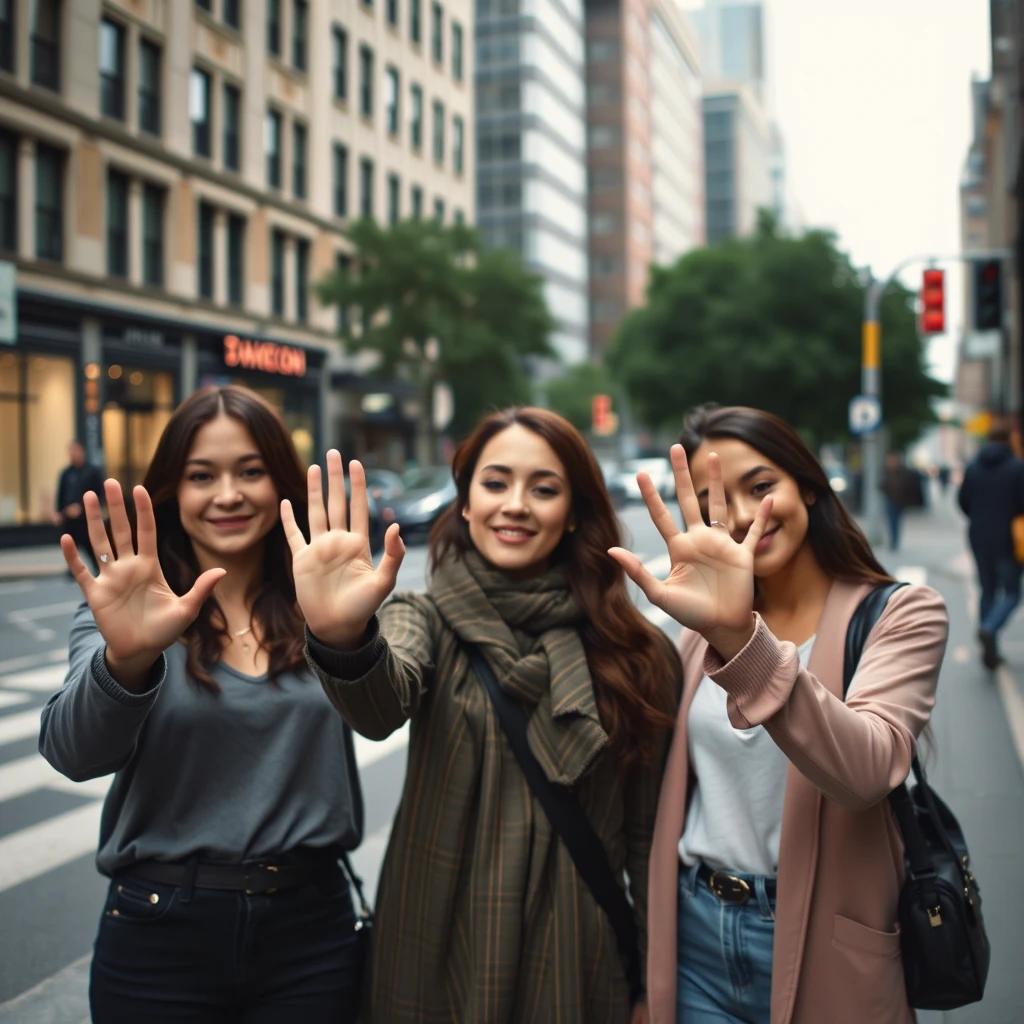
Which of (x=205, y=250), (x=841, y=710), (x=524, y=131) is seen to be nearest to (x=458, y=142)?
(x=205, y=250)

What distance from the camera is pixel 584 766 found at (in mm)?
2309

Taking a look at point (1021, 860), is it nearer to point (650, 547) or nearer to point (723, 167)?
point (650, 547)

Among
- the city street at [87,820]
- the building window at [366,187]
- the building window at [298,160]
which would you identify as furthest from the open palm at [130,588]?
the building window at [366,187]

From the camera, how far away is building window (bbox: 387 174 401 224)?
112ft

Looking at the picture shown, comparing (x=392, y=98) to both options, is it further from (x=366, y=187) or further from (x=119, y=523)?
(x=119, y=523)

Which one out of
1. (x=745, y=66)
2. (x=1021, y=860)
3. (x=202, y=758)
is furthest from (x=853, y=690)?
(x=745, y=66)

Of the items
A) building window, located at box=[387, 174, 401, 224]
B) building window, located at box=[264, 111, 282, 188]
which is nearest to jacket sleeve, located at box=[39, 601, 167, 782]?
building window, located at box=[264, 111, 282, 188]

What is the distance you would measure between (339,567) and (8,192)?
18996 millimetres

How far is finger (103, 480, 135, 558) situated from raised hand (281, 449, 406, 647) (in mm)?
300

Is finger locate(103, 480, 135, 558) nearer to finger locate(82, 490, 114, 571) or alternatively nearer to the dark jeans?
finger locate(82, 490, 114, 571)

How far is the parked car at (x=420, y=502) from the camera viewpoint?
21375 millimetres

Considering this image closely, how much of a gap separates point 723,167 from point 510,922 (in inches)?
5309

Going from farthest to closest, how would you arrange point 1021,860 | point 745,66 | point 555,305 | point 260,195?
point 745,66
point 555,305
point 260,195
point 1021,860

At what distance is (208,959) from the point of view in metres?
2.19
